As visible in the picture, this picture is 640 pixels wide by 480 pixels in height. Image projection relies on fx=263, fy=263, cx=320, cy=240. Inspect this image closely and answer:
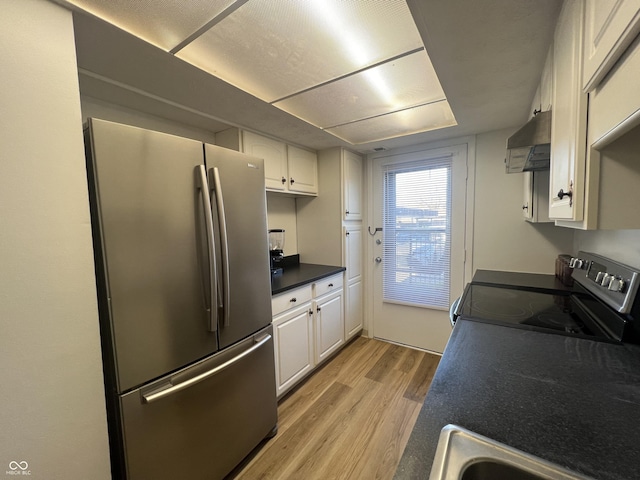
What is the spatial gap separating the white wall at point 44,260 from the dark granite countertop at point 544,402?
113 cm

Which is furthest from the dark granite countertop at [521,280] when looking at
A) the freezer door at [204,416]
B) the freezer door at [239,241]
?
the freezer door at [204,416]

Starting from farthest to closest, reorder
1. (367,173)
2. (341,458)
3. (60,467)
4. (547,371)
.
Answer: (367,173) → (341,458) → (60,467) → (547,371)

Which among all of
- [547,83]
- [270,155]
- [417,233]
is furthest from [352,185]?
[547,83]

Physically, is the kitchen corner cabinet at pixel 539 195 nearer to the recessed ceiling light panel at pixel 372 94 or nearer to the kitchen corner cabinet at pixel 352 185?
the recessed ceiling light panel at pixel 372 94

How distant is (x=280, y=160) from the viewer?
7.72 feet

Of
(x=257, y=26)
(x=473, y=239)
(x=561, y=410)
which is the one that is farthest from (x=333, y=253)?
(x=561, y=410)

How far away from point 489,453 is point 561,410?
0.28 metres

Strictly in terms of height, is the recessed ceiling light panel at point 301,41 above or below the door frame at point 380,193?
above

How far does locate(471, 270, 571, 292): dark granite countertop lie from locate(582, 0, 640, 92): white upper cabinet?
144 centimetres

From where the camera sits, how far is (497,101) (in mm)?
1668

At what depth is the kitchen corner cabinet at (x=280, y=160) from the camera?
6.73 feet

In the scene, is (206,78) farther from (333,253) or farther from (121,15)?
(333,253)

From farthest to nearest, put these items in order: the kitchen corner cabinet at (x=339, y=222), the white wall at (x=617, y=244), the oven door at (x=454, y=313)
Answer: the kitchen corner cabinet at (x=339, y=222) → the oven door at (x=454, y=313) → the white wall at (x=617, y=244)

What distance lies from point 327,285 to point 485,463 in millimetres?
1947
